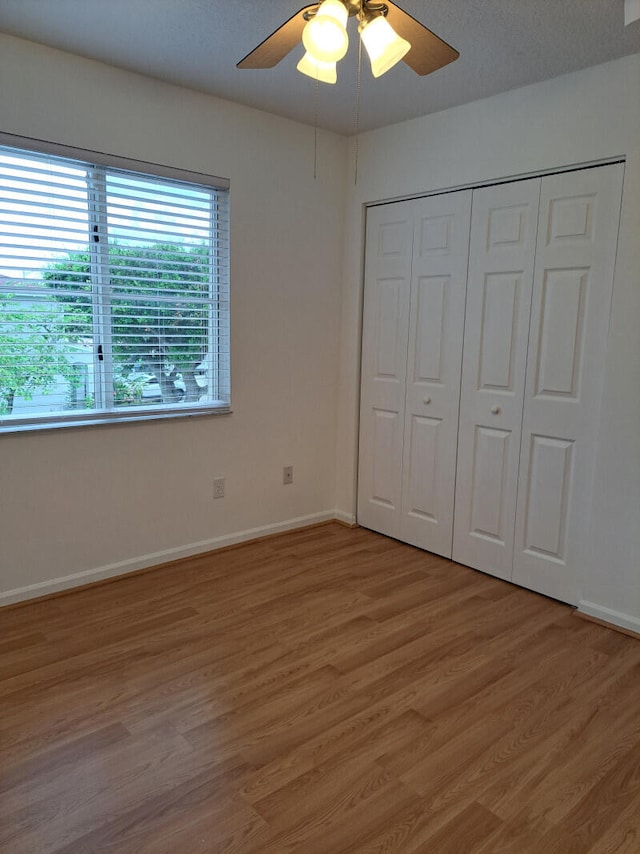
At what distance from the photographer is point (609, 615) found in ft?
8.86

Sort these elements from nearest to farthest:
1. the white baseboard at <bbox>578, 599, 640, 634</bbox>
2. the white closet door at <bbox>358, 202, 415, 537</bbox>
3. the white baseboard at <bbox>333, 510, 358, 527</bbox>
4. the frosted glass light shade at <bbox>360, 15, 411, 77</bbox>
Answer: the frosted glass light shade at <bbox>360, 15, 411, 77</bbox>
the white baseboard at <bbox>578, 599, 640, 634</bbox>
the white closet door at <bbox>358, 202, 415, 537</bbox>
the white baseboard at <bbox>333, 510, 358, 527</bbox>

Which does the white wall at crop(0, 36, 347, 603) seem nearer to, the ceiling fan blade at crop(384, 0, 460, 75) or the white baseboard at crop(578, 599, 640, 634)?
the ceiling fan blade at crop(384, 0, 460, 75)

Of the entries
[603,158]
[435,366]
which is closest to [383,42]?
[603,158]

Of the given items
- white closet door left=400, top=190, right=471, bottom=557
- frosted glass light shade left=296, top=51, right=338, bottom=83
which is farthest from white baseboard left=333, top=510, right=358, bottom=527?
frosted glass light shade left=296, top=51, right=338, bottom=83

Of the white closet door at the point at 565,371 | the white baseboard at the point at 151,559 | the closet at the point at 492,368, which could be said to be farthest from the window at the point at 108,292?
the white closet door at the point at 565,371

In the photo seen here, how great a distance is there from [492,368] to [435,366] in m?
0.37

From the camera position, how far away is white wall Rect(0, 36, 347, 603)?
2713 mm

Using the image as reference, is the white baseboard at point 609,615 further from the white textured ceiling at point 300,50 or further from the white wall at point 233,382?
the white textured ceiling at point 300,50

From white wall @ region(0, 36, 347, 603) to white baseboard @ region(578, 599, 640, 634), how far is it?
5.79ft

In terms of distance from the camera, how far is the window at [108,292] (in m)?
2.65

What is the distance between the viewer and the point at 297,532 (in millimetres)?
3822

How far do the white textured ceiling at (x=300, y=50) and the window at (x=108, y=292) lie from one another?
0.47 metres

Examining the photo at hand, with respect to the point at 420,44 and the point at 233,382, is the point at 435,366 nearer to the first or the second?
the point at 233,382

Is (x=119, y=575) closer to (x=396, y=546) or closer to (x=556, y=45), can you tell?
(x=396, y=546)
